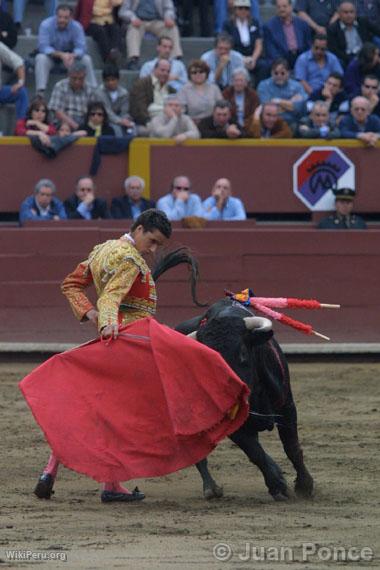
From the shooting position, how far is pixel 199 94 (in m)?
10.8

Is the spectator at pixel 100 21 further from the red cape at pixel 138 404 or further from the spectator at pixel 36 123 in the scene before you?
the red cape at pixel 138 404

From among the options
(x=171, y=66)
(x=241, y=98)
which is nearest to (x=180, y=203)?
(x=241, y=98)

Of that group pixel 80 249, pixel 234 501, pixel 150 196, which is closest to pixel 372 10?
pixel 150 196

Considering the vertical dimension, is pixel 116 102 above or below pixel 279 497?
above

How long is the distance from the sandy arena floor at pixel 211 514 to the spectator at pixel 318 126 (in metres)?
3.62

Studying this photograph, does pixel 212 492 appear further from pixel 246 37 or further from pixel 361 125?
pixel 246 37

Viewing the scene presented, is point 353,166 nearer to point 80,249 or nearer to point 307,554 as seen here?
point 80,249

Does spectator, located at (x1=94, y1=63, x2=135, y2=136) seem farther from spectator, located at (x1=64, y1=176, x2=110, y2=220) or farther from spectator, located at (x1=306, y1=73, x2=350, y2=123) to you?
spectator, located at (x1=306, y1=73, x2=350, y2=123)

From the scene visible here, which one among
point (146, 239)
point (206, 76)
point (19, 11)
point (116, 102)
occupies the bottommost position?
point (146, 239)

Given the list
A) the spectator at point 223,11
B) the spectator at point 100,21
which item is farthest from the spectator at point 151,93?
the spectator at point 223,11

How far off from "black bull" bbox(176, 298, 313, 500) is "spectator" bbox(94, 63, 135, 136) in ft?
16.5

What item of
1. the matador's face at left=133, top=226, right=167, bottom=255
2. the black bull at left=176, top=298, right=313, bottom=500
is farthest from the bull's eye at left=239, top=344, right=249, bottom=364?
the matador's face at left=133, top=226, right=167, bottom=255

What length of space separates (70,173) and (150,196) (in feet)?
2.12

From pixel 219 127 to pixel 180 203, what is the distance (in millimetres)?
883
